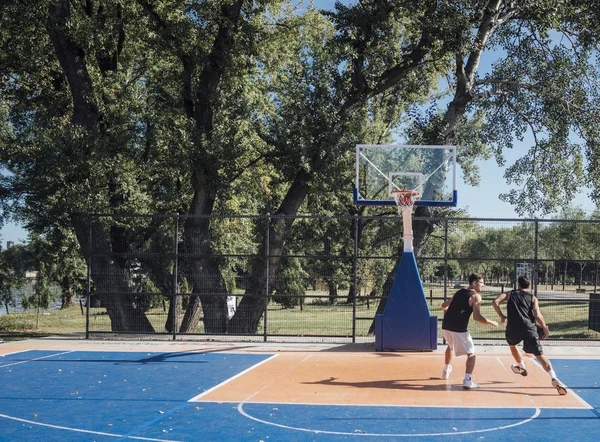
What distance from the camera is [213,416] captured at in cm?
996

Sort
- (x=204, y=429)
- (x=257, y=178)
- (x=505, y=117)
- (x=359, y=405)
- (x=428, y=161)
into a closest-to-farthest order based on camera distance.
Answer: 1. (x=204, y=429)
2. (x=359, y=405)
3. (x=428, y=161)
4. (x=505, y=117)
5. (x=257, y=178)

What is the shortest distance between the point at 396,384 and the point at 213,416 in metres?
4.02

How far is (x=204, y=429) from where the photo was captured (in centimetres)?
920

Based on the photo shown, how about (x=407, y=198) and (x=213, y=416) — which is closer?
(x=213, y=416)

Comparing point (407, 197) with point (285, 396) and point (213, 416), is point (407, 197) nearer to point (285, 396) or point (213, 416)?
point (285, 396)

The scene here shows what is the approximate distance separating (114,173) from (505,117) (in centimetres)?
1425

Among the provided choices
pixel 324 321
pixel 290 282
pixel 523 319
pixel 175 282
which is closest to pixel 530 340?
pixel 523 319

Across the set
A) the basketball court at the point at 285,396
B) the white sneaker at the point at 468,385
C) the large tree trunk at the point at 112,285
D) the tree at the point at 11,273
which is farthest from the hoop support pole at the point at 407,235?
the tree at the point at 11,273

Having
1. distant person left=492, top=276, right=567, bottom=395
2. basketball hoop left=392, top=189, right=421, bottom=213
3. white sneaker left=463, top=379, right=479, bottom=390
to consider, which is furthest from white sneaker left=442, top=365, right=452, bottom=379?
basketball hoop left=392, top=189, right=421, bottom=213

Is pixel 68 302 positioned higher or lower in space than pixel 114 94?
lower

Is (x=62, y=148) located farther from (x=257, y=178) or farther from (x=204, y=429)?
(x=204, y=429)

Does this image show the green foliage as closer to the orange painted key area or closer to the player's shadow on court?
the orange painted key area

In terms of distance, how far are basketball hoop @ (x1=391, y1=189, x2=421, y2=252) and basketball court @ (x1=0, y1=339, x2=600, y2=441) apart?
277cm

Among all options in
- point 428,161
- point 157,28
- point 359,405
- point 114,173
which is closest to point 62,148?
point 114,173
